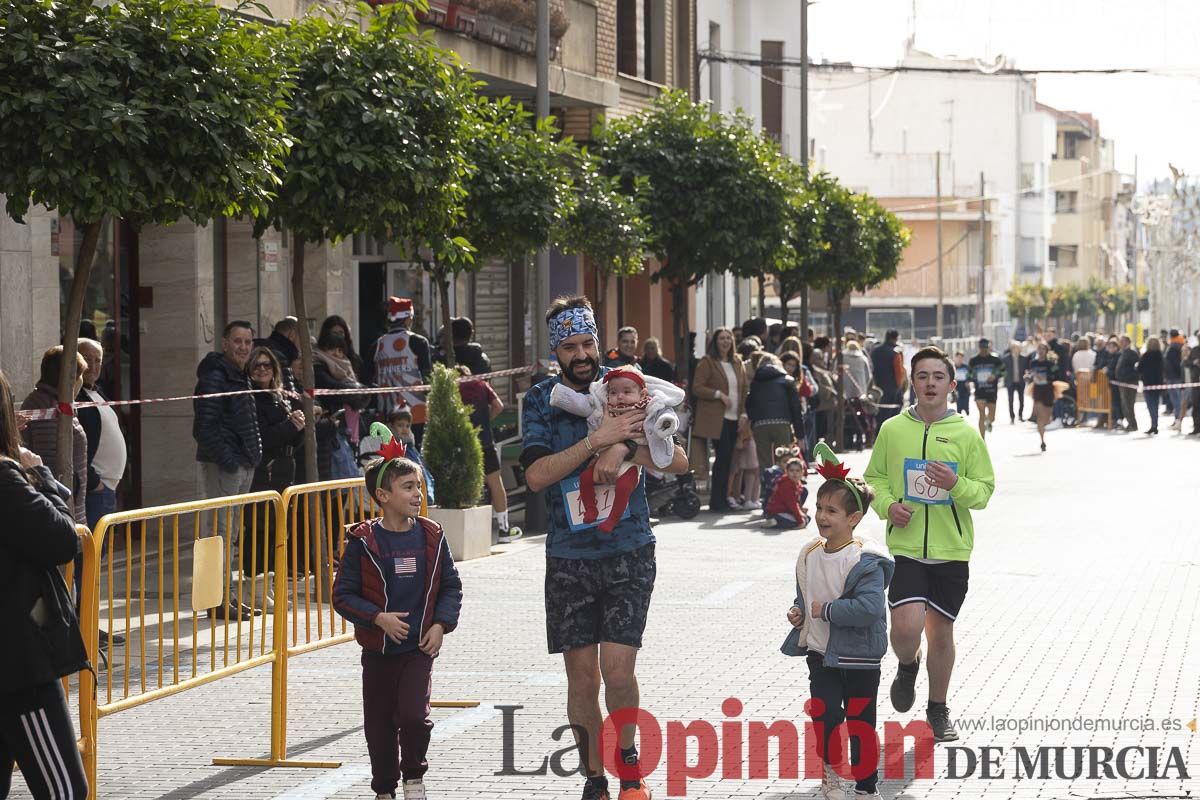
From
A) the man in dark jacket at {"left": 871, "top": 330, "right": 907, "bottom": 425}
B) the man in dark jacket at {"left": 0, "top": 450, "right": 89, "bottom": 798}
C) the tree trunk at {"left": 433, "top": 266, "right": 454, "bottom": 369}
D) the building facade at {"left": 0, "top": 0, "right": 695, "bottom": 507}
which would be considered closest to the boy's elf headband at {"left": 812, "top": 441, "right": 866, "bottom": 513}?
the man in dark jacket at {"left": 0, "top": 450, "right": 89, "bottom": 798}

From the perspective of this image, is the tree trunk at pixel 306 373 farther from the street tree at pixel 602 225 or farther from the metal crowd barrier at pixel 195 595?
the street tree at pixel 602 225

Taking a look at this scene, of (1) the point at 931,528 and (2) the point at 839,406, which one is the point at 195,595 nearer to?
(1) the point at 931,528

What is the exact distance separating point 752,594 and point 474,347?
5.12 meters

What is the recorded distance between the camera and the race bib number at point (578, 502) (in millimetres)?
6734

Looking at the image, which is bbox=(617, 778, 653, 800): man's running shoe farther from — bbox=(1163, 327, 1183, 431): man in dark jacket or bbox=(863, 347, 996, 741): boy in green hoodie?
bbox=(1163, 327, 1183, 431): man in dark jacket

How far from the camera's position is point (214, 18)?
9562 mm

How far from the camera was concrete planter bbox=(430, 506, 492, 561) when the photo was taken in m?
15.1

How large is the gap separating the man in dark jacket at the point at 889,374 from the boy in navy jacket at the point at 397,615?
26.2 metres

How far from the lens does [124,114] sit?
29.5 ft

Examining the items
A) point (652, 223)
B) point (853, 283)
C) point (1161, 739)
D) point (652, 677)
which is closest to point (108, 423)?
point (652, 677)

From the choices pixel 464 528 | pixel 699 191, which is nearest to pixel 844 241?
pixel 699 191

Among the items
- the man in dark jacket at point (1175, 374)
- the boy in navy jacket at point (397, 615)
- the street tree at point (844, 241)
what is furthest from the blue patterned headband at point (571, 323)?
the man in dark jacket at point (1175, 374)

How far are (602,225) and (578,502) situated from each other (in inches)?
537

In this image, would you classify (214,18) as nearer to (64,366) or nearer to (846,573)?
(64,366)
